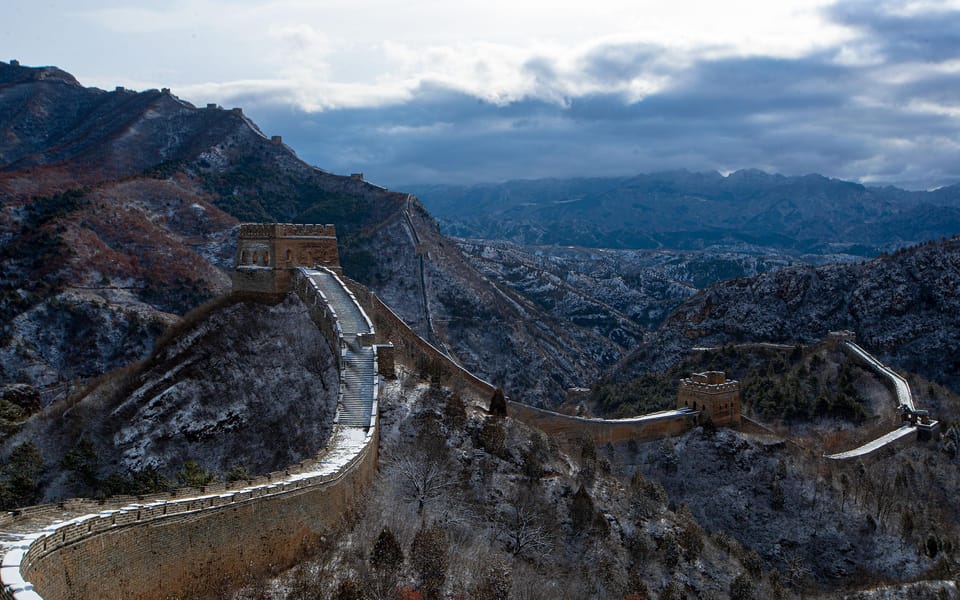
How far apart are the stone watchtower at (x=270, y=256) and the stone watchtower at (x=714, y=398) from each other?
76.7 ft

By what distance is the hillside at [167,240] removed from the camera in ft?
223

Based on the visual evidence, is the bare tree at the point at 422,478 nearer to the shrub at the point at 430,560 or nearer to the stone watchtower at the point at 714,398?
the shrub at the point at 430,560

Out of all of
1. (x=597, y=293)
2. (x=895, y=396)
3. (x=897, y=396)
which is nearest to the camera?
(x=897, y=396)

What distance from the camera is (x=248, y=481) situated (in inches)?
890

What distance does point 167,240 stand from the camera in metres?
86.5

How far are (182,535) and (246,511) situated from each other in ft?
6.96

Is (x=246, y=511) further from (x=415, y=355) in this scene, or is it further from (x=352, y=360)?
(x=415, y=355)

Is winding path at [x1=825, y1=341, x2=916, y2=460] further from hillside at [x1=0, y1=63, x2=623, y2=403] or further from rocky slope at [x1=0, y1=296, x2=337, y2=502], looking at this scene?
hillside at [x1=0, y1=63, x2=623, y2=403]

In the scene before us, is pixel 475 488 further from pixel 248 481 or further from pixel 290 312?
pixel 290 312

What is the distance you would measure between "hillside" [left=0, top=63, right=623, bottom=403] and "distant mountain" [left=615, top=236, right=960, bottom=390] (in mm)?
16717

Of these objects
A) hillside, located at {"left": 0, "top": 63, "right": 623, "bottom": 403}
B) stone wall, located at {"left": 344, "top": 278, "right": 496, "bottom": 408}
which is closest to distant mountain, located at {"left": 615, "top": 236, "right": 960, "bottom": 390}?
hillside, located at {"left": 0, "top": 63, "right": 623, "bottom": 403}

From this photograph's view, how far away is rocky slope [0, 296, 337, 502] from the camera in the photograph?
33125 millimetres

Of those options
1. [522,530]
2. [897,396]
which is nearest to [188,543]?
[522,530]

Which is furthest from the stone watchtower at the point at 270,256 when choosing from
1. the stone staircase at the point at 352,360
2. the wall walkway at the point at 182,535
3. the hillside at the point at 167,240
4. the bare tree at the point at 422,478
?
the hillside at the point at 167,240
